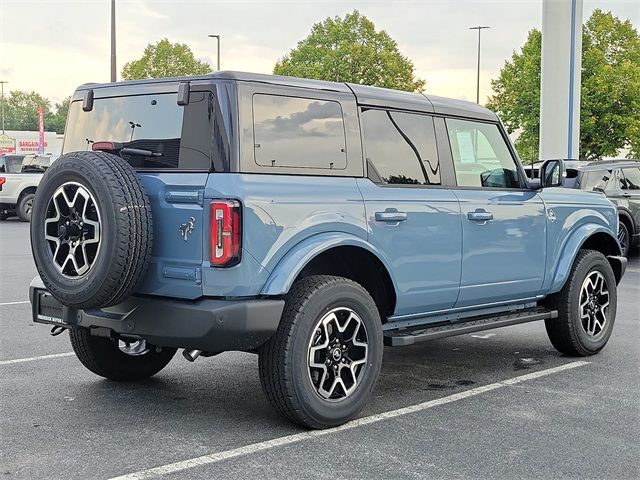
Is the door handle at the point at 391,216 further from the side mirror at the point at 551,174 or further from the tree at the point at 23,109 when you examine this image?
the tree at the point at 23,109

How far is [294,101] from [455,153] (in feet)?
4.83

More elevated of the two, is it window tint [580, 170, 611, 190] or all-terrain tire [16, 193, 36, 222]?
window tint [580, 170, 611, 190]

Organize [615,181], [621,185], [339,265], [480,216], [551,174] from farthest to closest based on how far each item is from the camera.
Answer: [621,185] < [615,181] < [551,174] < [480,216] < [339,265]

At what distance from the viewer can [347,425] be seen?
4.90 metres

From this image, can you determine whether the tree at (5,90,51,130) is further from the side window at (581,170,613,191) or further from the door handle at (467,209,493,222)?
the door handle at (467,209,493,222)

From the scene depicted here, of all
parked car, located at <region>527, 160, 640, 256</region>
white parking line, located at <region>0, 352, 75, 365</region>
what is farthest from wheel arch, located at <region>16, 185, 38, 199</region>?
white parking line, located at <region>0, 352, 75, 365</region>

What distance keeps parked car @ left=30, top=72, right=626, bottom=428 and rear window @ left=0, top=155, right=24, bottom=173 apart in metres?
18.8

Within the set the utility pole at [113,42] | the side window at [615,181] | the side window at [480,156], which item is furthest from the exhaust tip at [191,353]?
the utility pole at [113,42]

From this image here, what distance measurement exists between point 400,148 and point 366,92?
43 cm

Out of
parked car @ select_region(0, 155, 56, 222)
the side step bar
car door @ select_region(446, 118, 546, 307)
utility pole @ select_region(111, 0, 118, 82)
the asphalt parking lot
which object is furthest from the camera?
utility pole @ select_region(111, 0, 118, 82)

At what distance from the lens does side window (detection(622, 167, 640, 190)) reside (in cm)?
1438

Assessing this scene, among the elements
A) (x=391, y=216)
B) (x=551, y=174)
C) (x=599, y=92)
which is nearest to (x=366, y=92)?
(x=391, y=216)

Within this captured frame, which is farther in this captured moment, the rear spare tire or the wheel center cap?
the wheel center cap

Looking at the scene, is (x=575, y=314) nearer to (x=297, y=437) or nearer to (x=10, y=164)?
(x=297, y=437)
